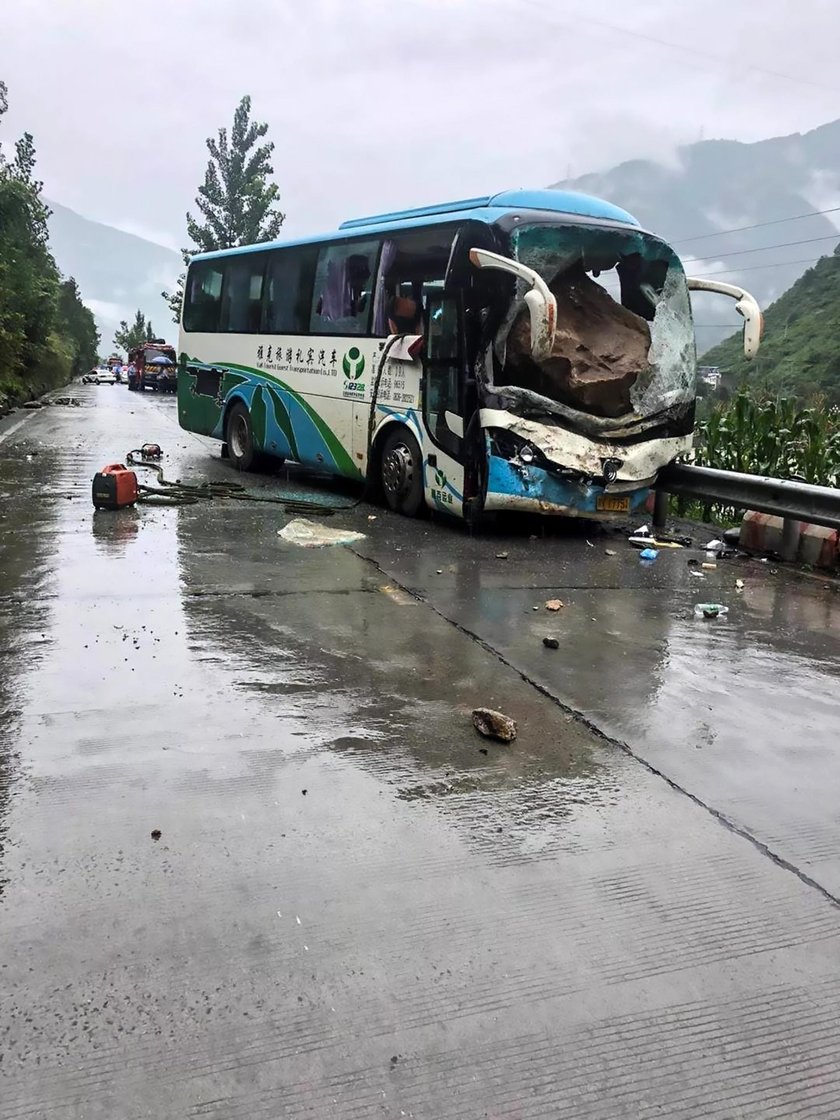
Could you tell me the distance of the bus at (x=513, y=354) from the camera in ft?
28.7

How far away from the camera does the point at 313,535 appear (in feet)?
30.2

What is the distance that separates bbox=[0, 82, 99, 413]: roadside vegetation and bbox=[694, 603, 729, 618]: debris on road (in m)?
16.2

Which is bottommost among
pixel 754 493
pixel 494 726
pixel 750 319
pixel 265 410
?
pixel 494 726

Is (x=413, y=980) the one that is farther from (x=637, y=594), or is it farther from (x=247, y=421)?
(x=247, y=421)

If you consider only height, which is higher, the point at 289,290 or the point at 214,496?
the point at 289,290

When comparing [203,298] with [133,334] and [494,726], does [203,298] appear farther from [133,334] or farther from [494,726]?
[133,334]

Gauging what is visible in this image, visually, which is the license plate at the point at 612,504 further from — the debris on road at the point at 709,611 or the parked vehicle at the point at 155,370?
the parked vehicle at the point at 155,370

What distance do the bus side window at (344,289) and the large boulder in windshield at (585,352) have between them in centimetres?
246

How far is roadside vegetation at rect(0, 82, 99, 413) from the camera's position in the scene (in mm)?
18891

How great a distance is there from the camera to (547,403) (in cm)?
881

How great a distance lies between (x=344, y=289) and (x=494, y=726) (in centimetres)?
797

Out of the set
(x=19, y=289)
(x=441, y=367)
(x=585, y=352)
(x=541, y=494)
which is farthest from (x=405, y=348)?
(x=19, y=289)

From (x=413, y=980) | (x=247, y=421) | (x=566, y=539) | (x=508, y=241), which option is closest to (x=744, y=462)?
(x=566, y=539)

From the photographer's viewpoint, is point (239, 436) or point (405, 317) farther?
point (239, 436)
